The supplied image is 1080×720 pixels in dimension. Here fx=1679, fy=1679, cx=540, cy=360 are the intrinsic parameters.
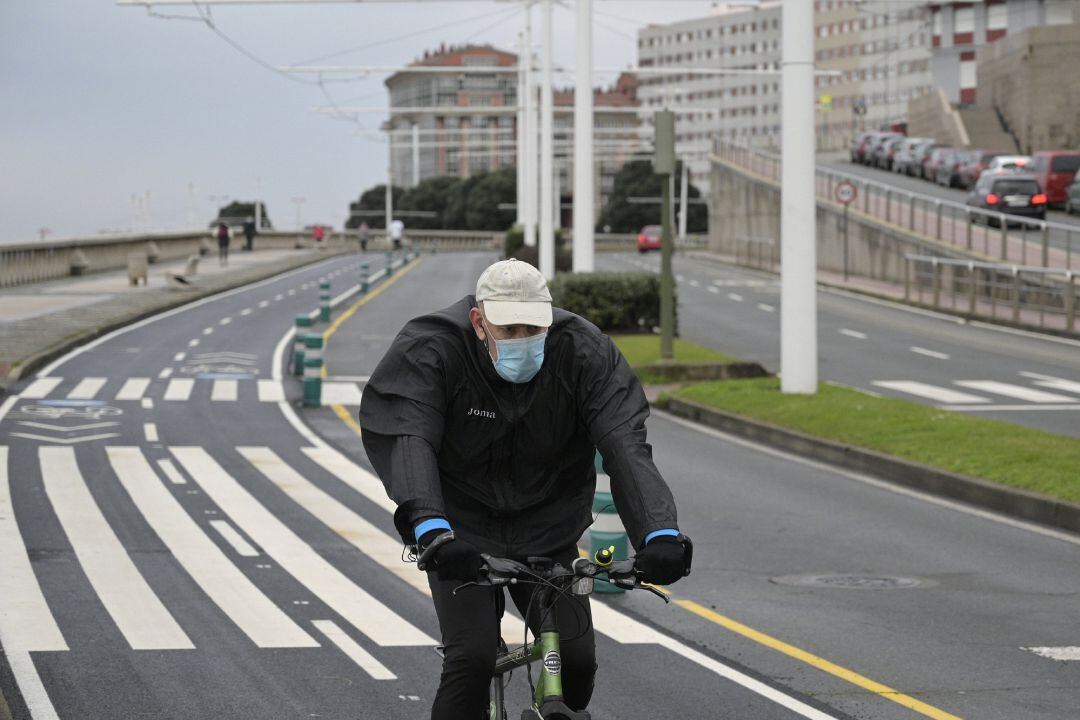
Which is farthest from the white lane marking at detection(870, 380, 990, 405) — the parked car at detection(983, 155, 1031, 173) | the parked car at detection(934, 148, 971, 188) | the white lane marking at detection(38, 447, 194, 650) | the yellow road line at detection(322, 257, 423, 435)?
the parked car at detection(934, 148, 971, 188)

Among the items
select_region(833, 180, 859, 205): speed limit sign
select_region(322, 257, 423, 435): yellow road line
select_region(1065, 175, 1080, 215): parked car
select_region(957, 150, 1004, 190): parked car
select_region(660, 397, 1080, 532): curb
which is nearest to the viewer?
select_region(660, 397, 1080, 532): curb

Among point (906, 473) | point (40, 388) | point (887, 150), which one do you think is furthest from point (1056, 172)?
point (906, 473)

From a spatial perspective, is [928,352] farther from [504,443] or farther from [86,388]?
[504,443]

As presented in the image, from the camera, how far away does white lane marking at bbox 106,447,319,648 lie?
912 cm

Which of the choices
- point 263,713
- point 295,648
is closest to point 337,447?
point 295,648

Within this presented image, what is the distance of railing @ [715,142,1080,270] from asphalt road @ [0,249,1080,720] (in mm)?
22365

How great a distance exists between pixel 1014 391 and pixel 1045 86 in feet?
165

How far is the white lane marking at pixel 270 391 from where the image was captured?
2308cm

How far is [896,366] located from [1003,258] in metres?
14.9

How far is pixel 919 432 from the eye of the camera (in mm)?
17266

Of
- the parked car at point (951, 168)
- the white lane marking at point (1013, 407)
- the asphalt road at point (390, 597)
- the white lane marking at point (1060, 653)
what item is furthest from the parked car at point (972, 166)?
the white lane marking at point (1060, 653)

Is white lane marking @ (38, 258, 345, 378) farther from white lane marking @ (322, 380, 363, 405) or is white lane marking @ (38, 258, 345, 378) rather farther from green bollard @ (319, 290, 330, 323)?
white lane marking @ (322, 380, 363, 405)

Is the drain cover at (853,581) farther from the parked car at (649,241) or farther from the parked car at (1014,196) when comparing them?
the parked car at (649,241)

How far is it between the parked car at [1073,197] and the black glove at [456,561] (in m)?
52.1
